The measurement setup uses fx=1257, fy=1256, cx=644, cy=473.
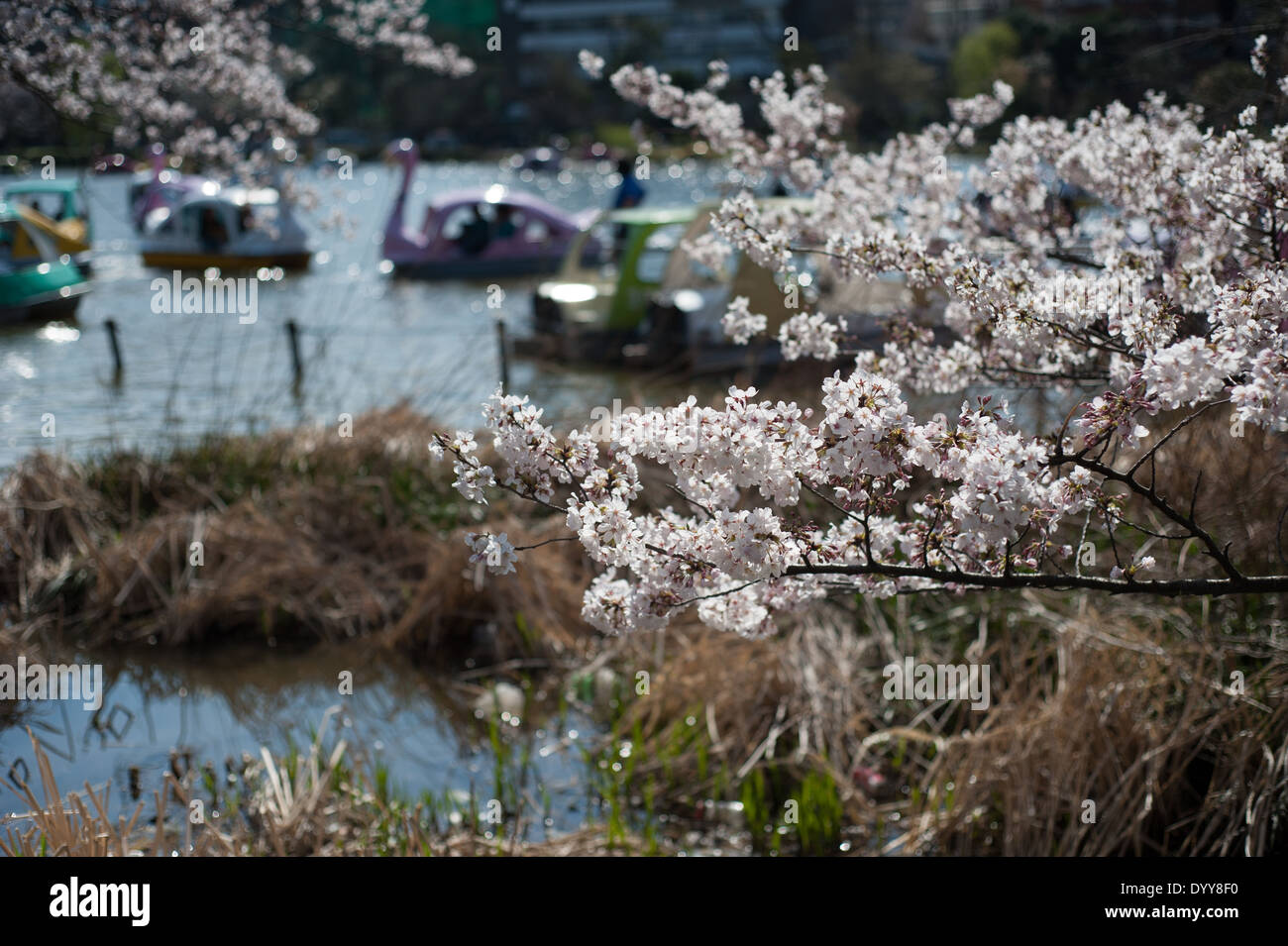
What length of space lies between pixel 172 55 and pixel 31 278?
34.0 ft

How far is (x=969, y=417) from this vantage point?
2.11 meters

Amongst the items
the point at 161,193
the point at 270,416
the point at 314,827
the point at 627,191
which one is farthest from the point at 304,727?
the point at 161,193

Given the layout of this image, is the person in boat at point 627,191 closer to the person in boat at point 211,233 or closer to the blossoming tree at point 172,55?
the blossoming tree at point 172,55

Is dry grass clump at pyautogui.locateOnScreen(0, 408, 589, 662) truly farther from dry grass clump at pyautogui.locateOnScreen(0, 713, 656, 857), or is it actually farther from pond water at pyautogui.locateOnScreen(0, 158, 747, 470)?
dry grass clump at pyautogui.locateOnScreen(0, 713, 656, 857)

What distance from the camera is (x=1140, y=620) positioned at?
4.45m

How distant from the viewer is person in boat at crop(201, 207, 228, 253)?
20.4 m

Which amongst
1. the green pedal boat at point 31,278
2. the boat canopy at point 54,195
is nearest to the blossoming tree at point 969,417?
the green pedal boat at point 31,278
